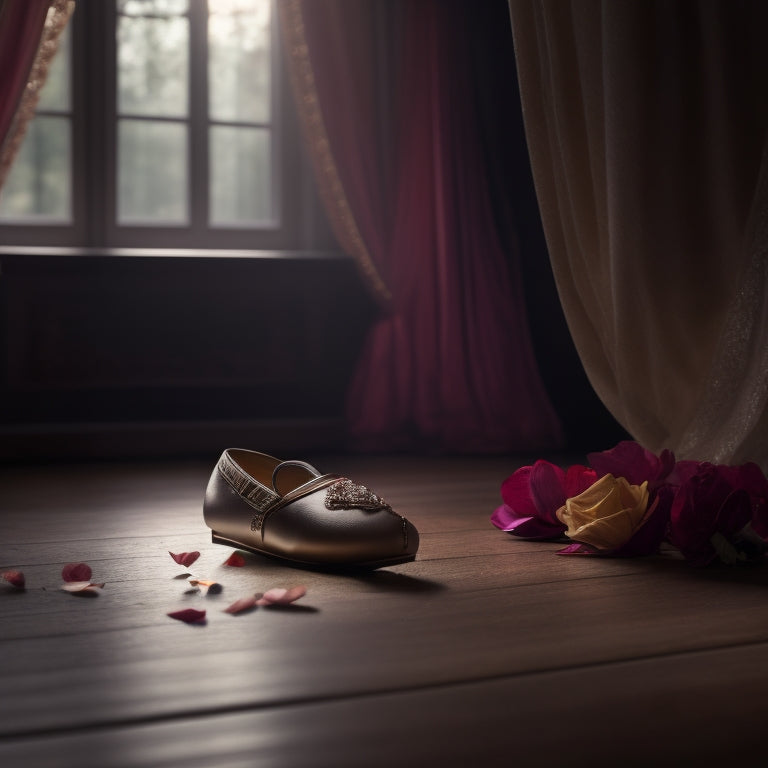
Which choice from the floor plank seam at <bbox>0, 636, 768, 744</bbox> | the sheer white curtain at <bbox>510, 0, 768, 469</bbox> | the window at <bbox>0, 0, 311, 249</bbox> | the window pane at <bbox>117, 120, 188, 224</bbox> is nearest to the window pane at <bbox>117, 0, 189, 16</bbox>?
the window at <bbox>0, 0, 311, 249</bbox>

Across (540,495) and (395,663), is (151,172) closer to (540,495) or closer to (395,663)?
(540,495)

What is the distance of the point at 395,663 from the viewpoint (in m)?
0.96

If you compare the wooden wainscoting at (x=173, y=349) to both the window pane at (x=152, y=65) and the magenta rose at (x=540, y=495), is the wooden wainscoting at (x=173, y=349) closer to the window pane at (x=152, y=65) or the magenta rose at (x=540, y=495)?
the window pane at (x=152, y=65)

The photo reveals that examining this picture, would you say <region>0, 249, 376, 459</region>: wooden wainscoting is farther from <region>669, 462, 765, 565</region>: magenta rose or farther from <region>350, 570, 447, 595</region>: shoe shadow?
<region>669, 462, 765, 565</region>: magenta rose

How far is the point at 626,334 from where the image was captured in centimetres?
183

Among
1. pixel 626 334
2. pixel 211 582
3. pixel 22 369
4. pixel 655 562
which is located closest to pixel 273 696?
pixel 211 582

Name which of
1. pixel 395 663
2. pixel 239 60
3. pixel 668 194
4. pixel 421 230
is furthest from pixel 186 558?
pixel 239 60

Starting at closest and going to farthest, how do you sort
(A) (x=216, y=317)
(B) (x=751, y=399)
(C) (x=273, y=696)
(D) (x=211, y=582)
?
(C) (x=273, y=696) < (D) (x=211, y=582) < (B) (x=751, y=399) < (A) (x=216, y=317)

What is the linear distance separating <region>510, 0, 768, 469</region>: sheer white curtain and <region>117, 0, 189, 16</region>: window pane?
159 centimetres

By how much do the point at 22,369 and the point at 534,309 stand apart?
1559 mm

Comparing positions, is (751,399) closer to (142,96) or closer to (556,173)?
(556,173)

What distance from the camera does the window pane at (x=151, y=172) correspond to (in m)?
3.16

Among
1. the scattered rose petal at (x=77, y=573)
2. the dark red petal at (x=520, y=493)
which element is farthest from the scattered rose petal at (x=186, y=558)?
the dark red petal at (x=520, y=493)

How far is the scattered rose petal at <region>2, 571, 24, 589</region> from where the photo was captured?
126cm
